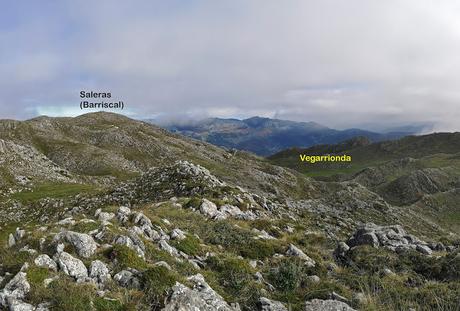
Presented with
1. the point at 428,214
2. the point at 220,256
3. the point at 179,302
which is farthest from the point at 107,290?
the point at 428,214

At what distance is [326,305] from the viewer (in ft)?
44.0

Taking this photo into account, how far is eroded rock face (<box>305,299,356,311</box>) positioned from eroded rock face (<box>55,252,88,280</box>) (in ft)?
24.7

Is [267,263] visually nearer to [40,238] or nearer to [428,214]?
[40,238]

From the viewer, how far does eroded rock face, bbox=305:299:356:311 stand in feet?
42.5

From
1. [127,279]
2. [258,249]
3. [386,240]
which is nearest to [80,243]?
[127,279]

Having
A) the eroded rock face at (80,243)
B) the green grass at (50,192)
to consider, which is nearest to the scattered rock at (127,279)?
the eroded rock face at (80,243)

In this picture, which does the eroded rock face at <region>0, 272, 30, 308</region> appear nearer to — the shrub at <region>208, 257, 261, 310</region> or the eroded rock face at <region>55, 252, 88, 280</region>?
the eroded rock face at <region>55, 252, 88, 280</region>

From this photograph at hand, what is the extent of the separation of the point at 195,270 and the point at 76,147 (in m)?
101

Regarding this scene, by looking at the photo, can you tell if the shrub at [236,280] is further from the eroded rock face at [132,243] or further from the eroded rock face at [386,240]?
the eroded rock face at [386,240]

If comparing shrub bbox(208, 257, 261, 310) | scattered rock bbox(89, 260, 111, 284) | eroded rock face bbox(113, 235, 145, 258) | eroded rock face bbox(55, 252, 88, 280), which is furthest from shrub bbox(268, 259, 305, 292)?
eroded rock face bbox(55, 252, 88, 280)

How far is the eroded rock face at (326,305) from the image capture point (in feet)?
42.5

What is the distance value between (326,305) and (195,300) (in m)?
4.78

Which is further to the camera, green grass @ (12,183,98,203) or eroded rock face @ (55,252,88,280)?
green grass @ (12,183,98,203)

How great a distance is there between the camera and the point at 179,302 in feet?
36.8
